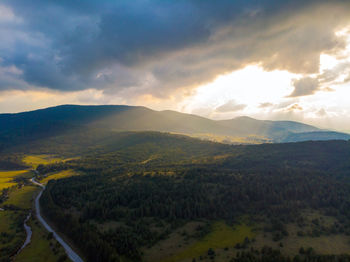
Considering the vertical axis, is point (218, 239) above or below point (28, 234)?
above

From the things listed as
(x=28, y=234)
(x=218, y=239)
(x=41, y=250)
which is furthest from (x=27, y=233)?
(x=218, y=239)

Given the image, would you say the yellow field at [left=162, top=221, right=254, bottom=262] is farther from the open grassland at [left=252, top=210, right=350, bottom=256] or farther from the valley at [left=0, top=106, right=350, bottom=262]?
the open grassland at [left=252, top=210, right=350, bottom=256]

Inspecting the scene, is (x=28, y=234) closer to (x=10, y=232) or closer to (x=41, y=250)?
(x=10, y=232)

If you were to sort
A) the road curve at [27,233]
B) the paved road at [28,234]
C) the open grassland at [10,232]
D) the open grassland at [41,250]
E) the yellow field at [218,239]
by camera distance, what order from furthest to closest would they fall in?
the paved road at [28,234]
the road curve at [27,233]
the open grassland at [10,232]
the open grassland at [41,250]
the yellow field at [218,239]

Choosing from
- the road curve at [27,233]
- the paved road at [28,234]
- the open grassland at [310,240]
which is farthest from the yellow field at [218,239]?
the paved road at [28,234]

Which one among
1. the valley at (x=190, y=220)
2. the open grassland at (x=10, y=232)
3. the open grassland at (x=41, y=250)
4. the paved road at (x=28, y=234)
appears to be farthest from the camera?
the paved road at (x=28, y=234)

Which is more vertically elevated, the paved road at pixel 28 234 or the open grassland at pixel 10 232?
the open grassland at pixel 10 232

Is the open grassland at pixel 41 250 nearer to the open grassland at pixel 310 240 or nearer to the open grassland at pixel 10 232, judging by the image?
the open grassland at pixel 10 232
